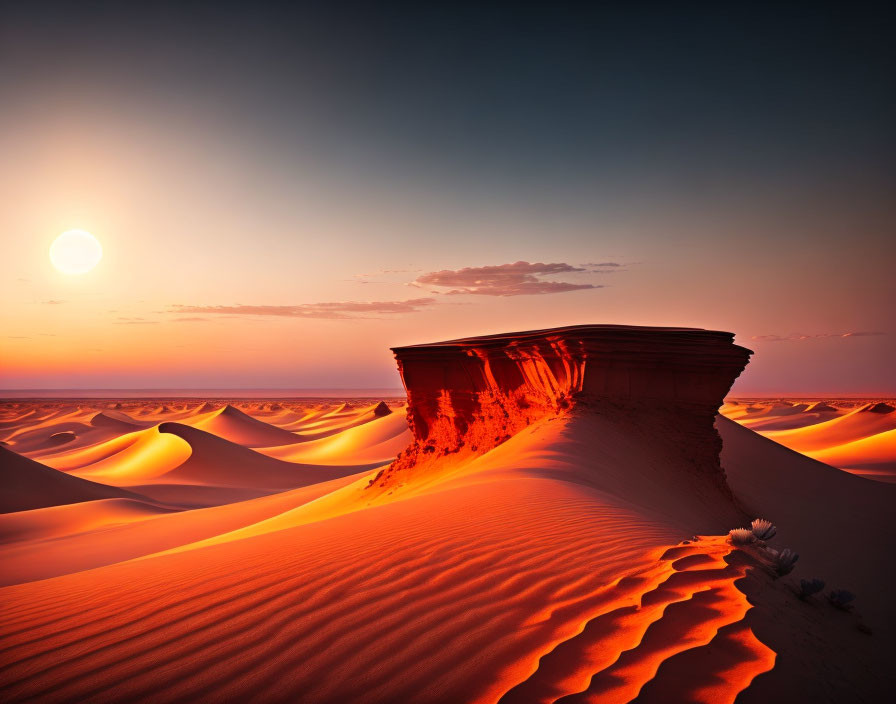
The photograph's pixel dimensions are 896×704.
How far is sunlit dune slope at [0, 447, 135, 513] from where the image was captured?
1875 centimetres

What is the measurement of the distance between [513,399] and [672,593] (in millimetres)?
9837

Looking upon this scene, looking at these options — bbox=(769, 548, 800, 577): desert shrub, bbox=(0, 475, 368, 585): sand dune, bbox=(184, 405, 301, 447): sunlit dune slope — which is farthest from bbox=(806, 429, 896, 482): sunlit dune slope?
bbox=(184, 405, 301, 447): sunlit dune slope

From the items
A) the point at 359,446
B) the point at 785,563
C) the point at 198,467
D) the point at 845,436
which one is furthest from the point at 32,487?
the point at 845,436

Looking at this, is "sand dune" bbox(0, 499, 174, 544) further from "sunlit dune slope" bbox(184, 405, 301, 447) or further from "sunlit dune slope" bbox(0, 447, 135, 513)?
"sunlit dune slope" bbox(184, 405, 301, 447)

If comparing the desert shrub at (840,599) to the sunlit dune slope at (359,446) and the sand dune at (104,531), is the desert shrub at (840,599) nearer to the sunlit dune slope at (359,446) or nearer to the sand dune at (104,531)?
the sand dune at (104,531)

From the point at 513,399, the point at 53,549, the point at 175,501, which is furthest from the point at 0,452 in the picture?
the point at 513,399

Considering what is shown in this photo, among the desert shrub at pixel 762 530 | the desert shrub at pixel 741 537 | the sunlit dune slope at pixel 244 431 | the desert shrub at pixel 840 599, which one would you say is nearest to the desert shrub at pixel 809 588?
the desert shrub at pixel 840 599

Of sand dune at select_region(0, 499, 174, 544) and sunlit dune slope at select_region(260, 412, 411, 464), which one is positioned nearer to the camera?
sand dune at select_region(0, 499, 174, 544)

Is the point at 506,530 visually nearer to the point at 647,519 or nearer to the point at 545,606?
the point at 545,606

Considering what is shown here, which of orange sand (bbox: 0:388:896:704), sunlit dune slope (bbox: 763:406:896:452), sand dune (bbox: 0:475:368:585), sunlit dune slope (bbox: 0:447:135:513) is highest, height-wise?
orange sand (bbox: 0:388:896:704)

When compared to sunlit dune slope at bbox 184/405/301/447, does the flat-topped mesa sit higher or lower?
higher

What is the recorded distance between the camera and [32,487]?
19.4 metres

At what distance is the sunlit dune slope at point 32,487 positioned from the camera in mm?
18750

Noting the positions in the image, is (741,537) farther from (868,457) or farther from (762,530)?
(868,457)
